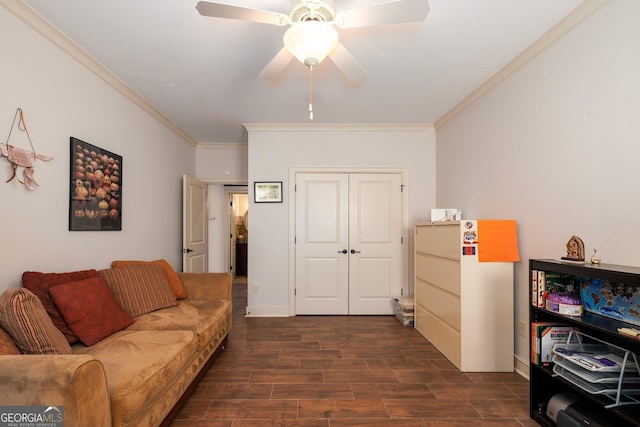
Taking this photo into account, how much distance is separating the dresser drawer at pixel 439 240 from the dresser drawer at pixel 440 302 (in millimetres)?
371

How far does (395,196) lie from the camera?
4.22m

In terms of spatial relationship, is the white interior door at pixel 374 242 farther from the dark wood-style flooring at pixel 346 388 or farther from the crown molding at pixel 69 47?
the crown molding at pixel 69 47

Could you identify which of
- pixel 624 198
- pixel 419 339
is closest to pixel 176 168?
pixel 419 339

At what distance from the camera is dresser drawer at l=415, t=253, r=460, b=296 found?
267cm

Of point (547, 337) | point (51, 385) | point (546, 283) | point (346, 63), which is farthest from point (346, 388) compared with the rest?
point (346, 63)

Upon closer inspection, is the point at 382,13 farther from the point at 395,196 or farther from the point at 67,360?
the point at 395,196

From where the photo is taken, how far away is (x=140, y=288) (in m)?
2.56

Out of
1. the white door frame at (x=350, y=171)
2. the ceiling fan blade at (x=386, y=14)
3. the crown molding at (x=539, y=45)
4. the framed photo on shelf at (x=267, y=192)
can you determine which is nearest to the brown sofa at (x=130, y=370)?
the white door frame at (x=350, y=171)

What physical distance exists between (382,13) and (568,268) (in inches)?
66.8

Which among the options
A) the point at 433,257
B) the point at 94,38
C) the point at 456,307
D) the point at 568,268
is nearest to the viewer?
the point at 568,268

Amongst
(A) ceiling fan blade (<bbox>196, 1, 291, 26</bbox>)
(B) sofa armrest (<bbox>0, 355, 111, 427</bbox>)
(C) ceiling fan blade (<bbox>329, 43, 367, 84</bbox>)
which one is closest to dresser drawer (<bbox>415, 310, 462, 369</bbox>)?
(C) ceiling fan blade (<bbox>329, 43, 367, 84</bbox>)

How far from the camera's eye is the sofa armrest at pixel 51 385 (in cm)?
114

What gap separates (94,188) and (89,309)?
109cm

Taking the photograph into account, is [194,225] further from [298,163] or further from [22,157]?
[22,157]
